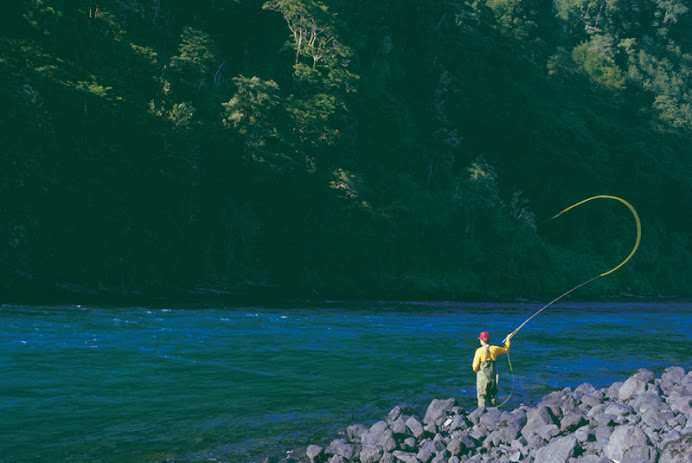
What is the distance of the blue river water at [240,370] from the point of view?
376 inches

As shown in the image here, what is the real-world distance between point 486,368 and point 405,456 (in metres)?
3.13

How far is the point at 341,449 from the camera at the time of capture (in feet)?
28.6

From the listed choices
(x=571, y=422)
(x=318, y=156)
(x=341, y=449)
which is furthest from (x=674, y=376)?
(x=318, y=156)

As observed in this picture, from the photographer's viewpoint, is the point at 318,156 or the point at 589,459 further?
the point at 318,156

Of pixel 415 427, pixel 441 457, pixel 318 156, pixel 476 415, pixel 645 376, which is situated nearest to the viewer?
pixel 441 457

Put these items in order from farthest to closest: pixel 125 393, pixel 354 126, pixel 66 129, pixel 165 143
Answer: pixel 354 126, pixel 165 143, pixel 66 129, pixel 125 393

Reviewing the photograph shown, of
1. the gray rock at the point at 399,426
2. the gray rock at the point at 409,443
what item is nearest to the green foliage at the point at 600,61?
the gray rock at the point at 399,426

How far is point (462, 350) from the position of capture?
18.2 meters

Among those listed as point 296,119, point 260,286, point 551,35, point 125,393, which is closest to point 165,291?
point 260,286

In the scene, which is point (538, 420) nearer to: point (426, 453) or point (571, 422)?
point (571, 422)

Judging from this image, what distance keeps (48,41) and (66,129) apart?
Answer: 398 centimetres

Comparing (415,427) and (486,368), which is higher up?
(486,368)

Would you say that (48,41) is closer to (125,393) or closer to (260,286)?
(260,286)

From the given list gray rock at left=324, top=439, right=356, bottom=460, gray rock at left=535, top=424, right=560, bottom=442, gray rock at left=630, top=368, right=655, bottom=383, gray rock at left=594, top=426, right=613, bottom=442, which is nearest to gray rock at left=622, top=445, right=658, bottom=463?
gray rock at left=594, top=426, right=613, bottom=442
